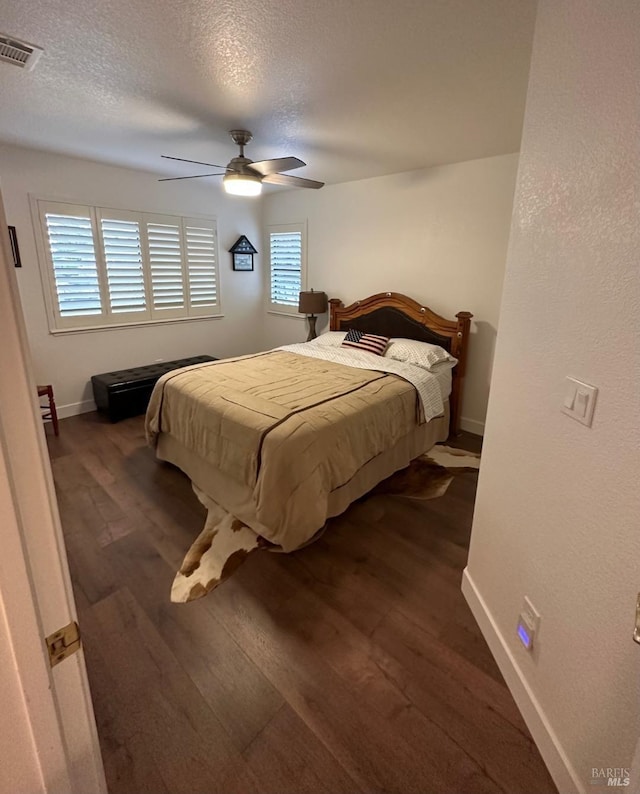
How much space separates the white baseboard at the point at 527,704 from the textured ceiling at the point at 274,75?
2.54 meters

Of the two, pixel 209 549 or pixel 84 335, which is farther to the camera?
pixel 84 335

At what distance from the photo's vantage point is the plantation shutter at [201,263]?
193 inches

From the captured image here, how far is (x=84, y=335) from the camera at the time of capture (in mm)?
4211

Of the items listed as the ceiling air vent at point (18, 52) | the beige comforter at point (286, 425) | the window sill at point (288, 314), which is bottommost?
the beige comforter at point (286, 425)

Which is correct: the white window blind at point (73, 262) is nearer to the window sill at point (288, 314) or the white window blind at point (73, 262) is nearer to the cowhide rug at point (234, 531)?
the window sill at point (288, 314)

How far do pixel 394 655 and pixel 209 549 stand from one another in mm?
1183

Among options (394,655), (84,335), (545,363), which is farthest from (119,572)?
(84,335)

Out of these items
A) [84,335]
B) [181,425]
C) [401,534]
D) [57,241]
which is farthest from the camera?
[84,335]

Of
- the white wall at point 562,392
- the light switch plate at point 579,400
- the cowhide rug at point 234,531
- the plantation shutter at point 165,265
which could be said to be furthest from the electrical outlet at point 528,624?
the plantation shutter at point 165,265

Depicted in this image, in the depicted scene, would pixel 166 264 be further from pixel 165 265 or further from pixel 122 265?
pixel 122 265

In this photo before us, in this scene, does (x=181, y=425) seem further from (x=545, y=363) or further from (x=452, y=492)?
(x=545, y=363)

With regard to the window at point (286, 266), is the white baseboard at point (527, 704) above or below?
below

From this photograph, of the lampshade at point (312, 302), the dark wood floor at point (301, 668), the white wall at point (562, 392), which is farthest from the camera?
the lampshade at point (312, 302)

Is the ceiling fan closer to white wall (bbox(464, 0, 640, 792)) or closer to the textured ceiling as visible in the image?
the textured ceiling
